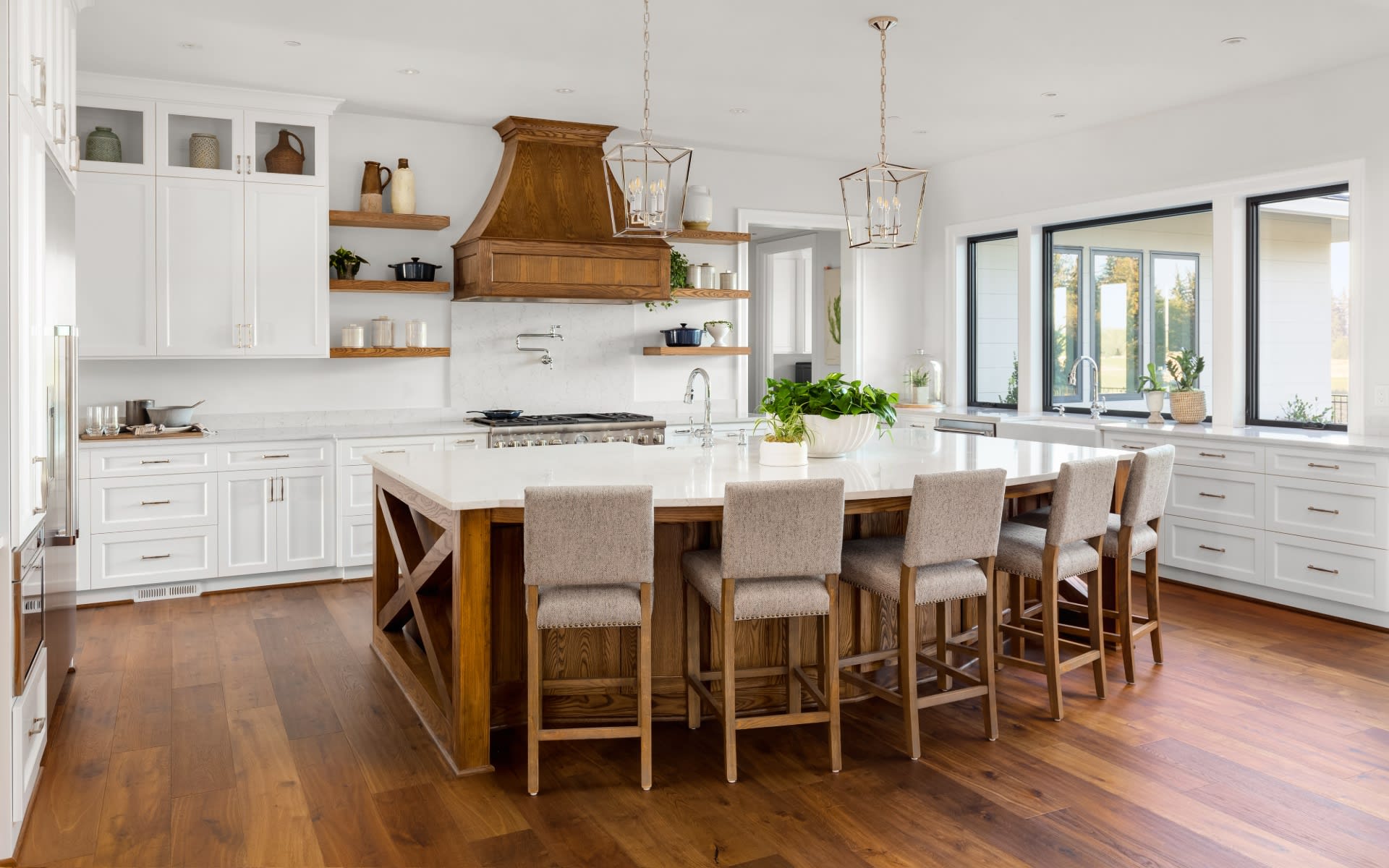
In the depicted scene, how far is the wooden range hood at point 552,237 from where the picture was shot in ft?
19.2

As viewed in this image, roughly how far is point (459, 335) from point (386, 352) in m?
0.57

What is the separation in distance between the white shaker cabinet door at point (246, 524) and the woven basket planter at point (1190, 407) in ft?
17.1

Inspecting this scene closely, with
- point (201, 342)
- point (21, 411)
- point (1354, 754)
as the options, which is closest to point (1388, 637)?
point (1354, 754)

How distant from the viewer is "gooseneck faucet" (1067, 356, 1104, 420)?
6.56 meters

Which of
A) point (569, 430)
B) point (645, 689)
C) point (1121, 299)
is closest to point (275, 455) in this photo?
point (569, 430)

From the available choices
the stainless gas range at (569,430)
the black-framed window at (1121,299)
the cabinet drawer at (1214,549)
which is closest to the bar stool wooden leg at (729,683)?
the stainless gas range at (569,430)

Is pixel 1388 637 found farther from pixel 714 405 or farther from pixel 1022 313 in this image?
pixel 714 405

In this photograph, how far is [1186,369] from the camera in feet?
20.1

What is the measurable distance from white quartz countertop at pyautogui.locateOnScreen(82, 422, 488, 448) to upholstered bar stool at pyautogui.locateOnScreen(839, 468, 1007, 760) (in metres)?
3.13

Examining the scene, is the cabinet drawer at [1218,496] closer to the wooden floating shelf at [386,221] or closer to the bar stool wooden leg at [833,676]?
the bar stool wooden leg at [833,676]

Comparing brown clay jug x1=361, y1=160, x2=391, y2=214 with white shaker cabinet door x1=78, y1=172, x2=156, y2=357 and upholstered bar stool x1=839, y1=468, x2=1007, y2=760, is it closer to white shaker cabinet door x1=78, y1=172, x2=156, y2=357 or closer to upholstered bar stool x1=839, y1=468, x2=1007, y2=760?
white shaker cabinet door x1=78, y1=172, x2=156, y2=357

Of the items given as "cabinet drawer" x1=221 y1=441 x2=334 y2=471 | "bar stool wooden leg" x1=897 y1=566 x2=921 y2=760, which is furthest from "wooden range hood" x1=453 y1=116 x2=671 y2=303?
"bar stool wooden leg" x1=897 y1=566 x2=921 y2=760

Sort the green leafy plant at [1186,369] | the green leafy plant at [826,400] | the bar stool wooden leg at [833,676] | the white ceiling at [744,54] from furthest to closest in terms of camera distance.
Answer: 1. the green leafy plant at [1186,369]
2. the white ceiling at [744,54]
3. the green leafy plant at [826,400]
4. the bar stool wooden leg at [833,676]

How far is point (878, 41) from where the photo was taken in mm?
4711
